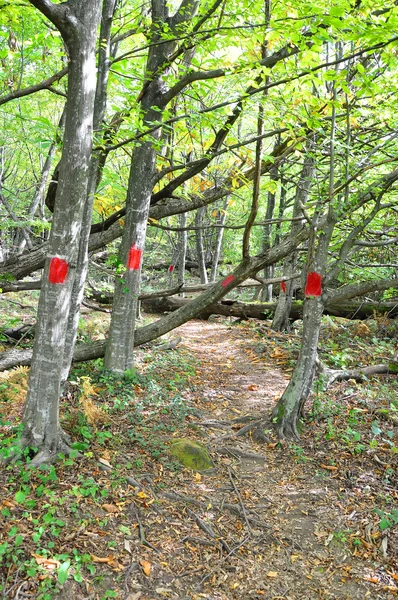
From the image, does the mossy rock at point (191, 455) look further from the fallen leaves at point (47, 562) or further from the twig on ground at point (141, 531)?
the fallen leaves at point (47, 562)

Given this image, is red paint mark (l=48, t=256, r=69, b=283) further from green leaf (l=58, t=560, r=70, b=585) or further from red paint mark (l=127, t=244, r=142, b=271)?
red paint mark (l=127, t=244, r=142, b=271)

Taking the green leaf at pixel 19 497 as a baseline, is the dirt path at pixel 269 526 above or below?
below

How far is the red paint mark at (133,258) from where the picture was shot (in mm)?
6520

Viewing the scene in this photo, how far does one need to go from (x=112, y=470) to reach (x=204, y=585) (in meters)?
1.49

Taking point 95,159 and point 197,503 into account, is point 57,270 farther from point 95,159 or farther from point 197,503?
point 197,503

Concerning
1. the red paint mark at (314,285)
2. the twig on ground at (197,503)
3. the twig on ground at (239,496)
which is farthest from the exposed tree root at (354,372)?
the twig on ground at (197,503)

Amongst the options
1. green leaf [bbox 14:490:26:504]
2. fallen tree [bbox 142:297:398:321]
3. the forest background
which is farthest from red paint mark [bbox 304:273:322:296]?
green leaf [bbox 14:490:26:504]

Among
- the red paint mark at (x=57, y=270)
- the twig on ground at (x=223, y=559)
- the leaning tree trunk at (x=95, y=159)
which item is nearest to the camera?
the twig on ground at (x=223, y=559)

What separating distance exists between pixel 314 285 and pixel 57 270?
340 cm

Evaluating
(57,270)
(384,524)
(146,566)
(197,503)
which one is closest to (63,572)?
(146,566)

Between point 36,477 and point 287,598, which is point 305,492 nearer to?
point 287,598

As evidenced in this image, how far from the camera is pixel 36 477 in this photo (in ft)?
12.2

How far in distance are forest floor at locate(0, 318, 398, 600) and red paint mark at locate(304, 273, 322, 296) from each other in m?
1.66

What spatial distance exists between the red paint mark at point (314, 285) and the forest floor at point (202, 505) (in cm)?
166
